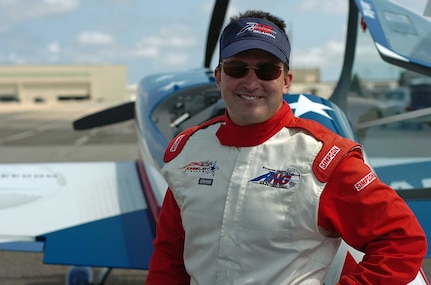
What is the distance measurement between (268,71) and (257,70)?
0.03 m

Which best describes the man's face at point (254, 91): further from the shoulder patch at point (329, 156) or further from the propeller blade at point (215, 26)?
the propeller blade at point (215, 26)

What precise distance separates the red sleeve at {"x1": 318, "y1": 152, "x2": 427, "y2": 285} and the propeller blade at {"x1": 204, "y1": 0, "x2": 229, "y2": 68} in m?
4.32

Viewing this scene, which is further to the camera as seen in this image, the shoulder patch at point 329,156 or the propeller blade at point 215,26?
the propeller blade at point 215,26

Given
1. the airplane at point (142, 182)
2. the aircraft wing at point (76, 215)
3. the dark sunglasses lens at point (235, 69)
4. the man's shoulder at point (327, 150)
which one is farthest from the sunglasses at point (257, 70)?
the aircraft wing at point (76, 215)

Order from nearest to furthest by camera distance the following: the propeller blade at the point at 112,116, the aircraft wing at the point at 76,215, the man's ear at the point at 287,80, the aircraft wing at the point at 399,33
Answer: the man's ear at the point at 287,80 → the aircraft wing at the point at 399,33 → the aircraft wing at the point at 76,215 → the propeller blade at the point at 112,116

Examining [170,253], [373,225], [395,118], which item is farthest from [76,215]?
[373,225]

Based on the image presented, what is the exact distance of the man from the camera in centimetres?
140

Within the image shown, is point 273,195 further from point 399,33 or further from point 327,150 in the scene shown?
point 399,33

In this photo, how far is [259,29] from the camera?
157 cm

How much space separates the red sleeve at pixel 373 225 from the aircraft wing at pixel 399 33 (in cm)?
115

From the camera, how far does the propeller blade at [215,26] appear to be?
5527 mm

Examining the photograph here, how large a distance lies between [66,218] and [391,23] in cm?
230

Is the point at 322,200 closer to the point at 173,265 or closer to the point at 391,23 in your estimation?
the point at 173,265

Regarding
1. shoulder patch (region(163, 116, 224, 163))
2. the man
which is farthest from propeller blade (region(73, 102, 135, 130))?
the man
